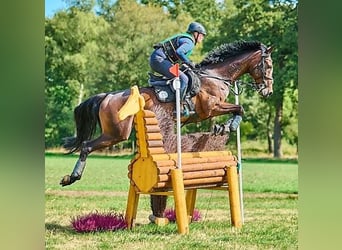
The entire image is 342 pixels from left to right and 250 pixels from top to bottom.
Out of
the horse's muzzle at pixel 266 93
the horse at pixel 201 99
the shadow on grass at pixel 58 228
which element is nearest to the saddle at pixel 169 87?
the horse at pixel 201 99

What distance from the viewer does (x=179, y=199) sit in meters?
5.65

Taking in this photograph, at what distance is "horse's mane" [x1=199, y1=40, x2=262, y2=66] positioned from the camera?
19.5 ft

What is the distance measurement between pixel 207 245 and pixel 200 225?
0.68 feet

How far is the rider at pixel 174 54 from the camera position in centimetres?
577

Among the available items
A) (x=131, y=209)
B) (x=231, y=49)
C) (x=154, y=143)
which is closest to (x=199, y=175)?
(x=154, y=143)

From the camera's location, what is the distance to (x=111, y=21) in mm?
5883

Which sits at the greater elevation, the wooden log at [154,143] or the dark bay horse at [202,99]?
the dark bay horse at [202,99]

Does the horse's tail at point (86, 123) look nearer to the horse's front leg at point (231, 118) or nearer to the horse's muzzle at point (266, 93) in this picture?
the horse's front leg at point (231, 118)

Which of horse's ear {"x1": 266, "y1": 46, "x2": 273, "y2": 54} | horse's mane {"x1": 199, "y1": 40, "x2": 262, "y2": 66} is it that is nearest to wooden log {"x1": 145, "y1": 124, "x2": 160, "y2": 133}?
horse's mane {"x1": 199, "y1": 40, "x2": 262, "y2": 66}
